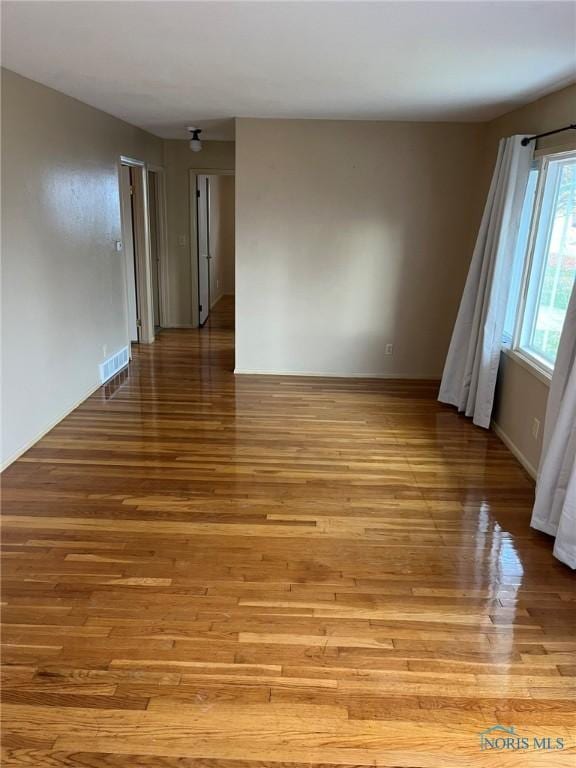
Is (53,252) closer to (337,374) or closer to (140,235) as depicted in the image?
(140,235)

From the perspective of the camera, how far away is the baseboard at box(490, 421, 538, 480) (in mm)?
3754

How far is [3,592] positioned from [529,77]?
386 centimetres

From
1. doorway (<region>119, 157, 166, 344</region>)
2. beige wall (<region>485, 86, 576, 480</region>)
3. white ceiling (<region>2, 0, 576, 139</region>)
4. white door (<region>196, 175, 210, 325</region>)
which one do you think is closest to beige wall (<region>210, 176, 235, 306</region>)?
white door (<region>196, 175, 210, 325</region>)

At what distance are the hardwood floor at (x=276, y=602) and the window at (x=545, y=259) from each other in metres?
0.88

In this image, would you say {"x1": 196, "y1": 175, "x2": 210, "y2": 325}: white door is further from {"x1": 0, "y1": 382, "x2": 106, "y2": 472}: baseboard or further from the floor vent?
{"x1": 0, "y1": 382, "x2": 106, "y2": 472}: baseboard

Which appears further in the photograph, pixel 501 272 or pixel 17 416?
pixel 501 272

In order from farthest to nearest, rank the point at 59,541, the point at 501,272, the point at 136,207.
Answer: the point at 136,207 < the point at 501,272 < the point at 59,541

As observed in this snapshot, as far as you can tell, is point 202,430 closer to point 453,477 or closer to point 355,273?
point 453,477

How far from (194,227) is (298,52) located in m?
4.91

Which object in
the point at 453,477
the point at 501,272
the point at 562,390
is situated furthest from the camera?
the point at 501,272

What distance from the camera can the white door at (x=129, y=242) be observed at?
Result: 6.32m

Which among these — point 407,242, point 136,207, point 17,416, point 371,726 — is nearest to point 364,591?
point 371,726

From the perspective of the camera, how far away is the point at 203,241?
26.3 feet

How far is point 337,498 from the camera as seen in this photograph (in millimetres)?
3439
